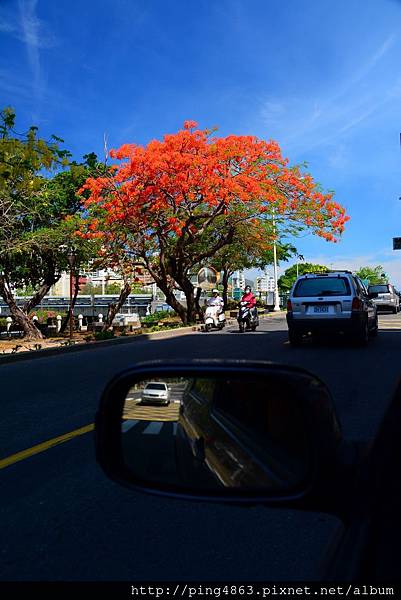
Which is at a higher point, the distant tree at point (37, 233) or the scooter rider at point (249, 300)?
the distant tree at point (37, 233)

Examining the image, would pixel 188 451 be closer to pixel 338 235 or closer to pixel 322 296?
pixel 322 296

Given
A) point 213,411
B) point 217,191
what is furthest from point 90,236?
point 213,411

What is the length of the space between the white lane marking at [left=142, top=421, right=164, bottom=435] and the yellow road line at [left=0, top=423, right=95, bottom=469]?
8.57ft

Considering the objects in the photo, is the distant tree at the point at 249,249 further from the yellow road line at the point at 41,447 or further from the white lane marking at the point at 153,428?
the white lane marking at the point at 153,428

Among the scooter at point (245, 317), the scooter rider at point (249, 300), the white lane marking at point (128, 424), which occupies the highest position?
the scooter rider at point (249, 300)

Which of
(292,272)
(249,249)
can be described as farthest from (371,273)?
(249,249)

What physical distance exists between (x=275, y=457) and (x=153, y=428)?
549 millimetres

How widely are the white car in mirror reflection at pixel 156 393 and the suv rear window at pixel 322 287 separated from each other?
12097mm

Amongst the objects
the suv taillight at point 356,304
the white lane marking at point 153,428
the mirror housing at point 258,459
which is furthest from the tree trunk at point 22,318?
the mirror housing at point 258,459

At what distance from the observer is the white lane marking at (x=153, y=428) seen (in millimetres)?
1741

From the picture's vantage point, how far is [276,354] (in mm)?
11648

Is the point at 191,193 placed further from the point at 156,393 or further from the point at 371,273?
the point at 371,273

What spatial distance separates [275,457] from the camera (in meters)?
1.39

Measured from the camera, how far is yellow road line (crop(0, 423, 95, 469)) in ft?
14.0
